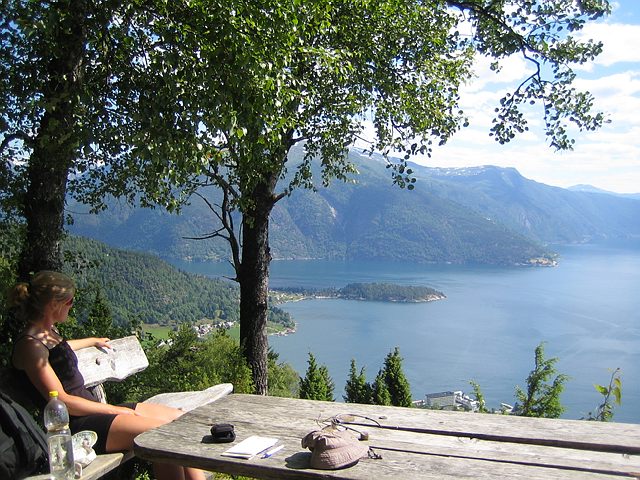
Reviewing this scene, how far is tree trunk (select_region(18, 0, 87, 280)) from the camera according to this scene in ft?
14.2

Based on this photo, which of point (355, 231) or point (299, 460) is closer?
point (299, 460)

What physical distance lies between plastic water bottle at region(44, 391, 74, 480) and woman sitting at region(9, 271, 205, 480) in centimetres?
24

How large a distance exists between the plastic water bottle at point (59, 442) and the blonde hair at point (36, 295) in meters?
0.66

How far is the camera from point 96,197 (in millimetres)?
7703

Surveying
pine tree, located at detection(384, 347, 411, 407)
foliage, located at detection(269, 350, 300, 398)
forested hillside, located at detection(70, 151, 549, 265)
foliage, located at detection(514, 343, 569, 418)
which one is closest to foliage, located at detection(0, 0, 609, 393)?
foliage, located at detection(514, 343, 569, 418)

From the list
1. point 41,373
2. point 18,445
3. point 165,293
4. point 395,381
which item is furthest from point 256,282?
point 165,293

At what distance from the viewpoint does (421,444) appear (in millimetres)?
2629

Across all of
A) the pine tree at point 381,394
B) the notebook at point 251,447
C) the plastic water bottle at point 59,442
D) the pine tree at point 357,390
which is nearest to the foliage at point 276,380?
the pine tree at point 357,390

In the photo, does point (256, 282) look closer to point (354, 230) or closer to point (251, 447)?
point (251, 447)

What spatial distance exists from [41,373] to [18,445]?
0.59 m

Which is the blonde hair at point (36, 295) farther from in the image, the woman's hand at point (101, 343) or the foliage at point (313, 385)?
the foliage at point (313, 385)

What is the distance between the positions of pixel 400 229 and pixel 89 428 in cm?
16314

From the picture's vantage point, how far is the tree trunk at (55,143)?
4.34 m

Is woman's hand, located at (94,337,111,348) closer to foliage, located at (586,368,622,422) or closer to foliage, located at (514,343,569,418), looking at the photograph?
foliage, located at (586,368,622,422)
